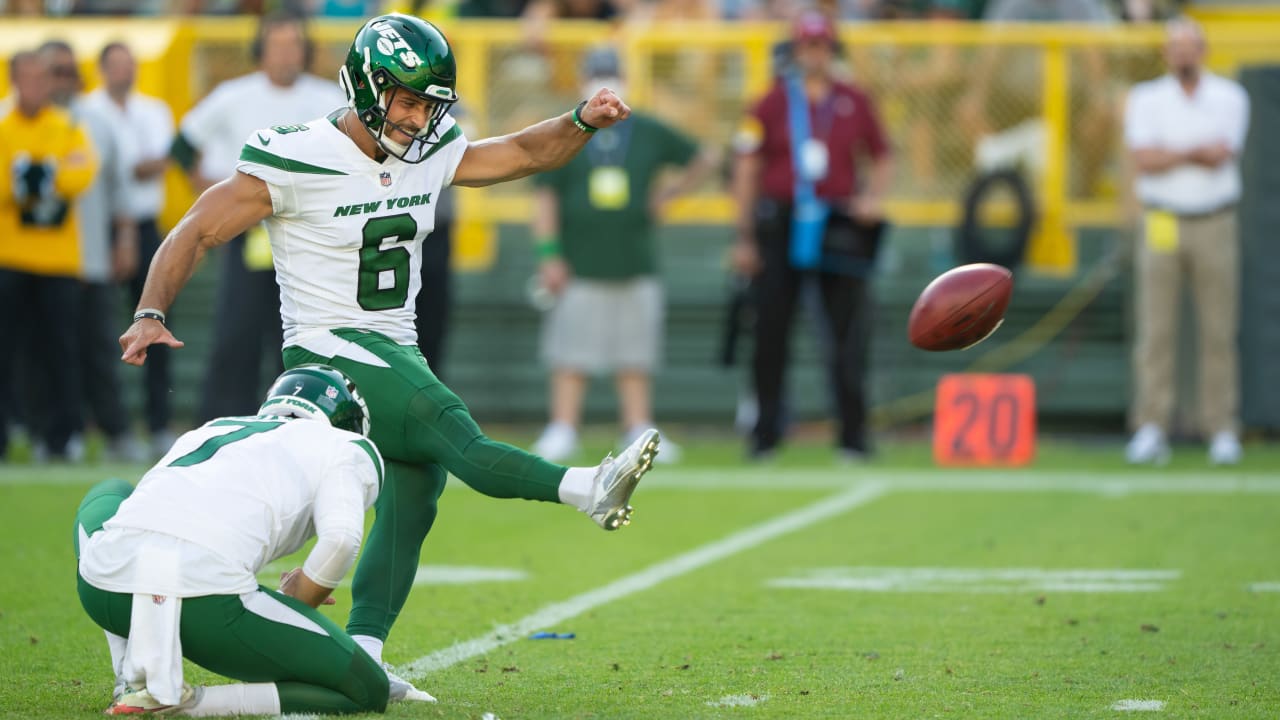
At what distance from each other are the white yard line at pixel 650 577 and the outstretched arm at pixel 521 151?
122 cm

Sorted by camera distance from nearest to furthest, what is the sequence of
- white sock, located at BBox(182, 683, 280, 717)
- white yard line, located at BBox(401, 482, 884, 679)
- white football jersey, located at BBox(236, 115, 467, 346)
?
white sock, located at BBox(182, 683, 280, 717), white football jersey, located at BBox(236, 115, 467, 346), white yard line, located at BBox(401, 482, 884, 679)

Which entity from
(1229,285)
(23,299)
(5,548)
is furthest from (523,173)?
(1229,285)

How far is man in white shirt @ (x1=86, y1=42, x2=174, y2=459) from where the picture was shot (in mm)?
10398

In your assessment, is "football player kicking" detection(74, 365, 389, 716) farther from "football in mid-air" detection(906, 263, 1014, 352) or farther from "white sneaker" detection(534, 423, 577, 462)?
"white sneaker" detection(534, 423, 577, 462)

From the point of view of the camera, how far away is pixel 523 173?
486cm

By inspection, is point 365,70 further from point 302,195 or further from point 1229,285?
point 1229,285

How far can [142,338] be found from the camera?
4281 mm

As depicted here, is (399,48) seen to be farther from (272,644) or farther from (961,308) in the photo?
(961,308)

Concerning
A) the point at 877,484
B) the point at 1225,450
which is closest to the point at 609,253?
the point at 877,484

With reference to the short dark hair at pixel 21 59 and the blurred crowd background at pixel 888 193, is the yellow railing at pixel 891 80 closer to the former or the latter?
the blurred crowd background at pixel 888 193

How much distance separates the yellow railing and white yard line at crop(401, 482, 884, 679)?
359 cm

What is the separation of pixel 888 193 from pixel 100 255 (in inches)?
199

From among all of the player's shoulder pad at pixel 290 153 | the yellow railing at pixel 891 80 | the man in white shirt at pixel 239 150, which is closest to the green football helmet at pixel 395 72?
the player's shoulder pad at pixel 290 153

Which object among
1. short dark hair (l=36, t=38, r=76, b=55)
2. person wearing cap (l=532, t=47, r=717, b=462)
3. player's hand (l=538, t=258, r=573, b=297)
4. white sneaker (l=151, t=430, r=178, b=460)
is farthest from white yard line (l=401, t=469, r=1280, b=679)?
short dark hair (l=36, t=38, r=76, b=55)
